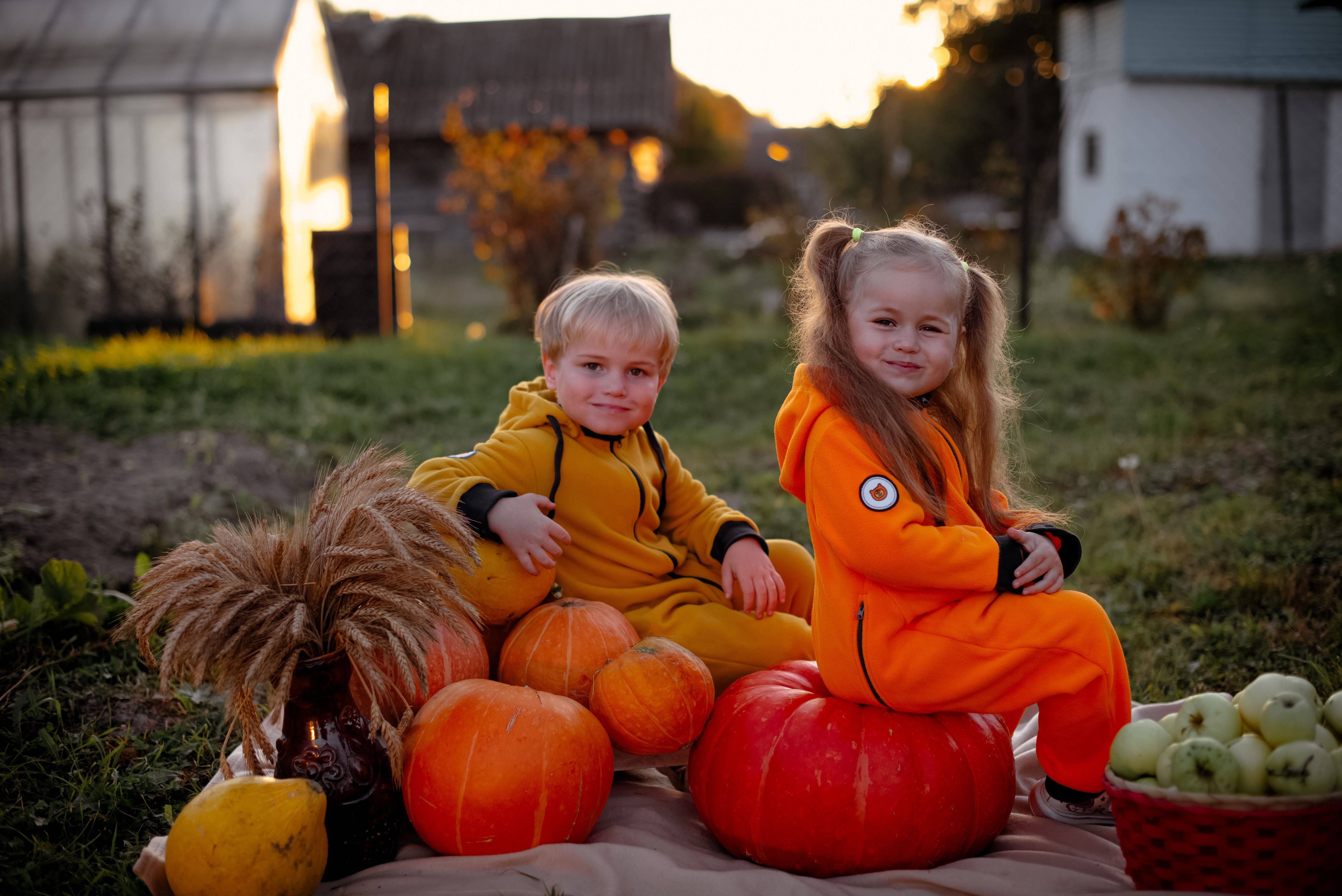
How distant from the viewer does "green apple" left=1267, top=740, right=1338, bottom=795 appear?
1.75 meters

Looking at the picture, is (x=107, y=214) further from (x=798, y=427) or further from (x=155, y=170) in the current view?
(x=798, y=427)

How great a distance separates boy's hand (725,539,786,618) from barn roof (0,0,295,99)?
1030 centimetres

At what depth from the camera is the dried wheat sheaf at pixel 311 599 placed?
195 cm

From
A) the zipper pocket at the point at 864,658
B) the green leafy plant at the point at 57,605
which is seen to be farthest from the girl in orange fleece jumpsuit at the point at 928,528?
the green leafy plant at the point at 57,605

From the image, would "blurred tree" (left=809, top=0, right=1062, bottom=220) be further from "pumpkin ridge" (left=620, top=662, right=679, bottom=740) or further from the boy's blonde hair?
"pumpkin ridge" (left=620, top=662, right=679, bottom=740)

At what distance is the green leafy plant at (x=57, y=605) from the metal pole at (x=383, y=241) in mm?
7638

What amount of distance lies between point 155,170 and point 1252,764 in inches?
480

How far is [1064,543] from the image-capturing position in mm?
2270

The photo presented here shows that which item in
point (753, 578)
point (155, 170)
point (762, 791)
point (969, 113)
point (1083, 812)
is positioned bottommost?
point (1083, 812)

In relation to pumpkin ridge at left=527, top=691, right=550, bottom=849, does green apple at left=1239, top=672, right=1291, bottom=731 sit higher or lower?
higher

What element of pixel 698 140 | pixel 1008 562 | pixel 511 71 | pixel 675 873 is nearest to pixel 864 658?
pixel 1008 562

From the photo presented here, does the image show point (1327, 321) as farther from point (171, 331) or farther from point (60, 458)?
point (171, 331)

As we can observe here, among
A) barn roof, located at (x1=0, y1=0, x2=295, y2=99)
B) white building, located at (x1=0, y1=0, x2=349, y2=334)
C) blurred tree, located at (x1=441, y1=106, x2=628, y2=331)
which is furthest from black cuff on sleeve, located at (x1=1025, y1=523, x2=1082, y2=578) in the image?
barn roof, located at (x1=0, y1=0, x2=295, y2=99)

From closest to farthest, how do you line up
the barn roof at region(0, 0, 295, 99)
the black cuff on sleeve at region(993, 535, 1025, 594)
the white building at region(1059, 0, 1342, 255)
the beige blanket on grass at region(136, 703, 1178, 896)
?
1. the beige blanket on grass at region(136, 703, 1178, 896)
2. the black cuff on sleeve at region(993, 535, 1025, 594)
3. the barn roof at region(0, 0, 295, 99)
4. the white building at region(1059, 0, 1342, 255)
